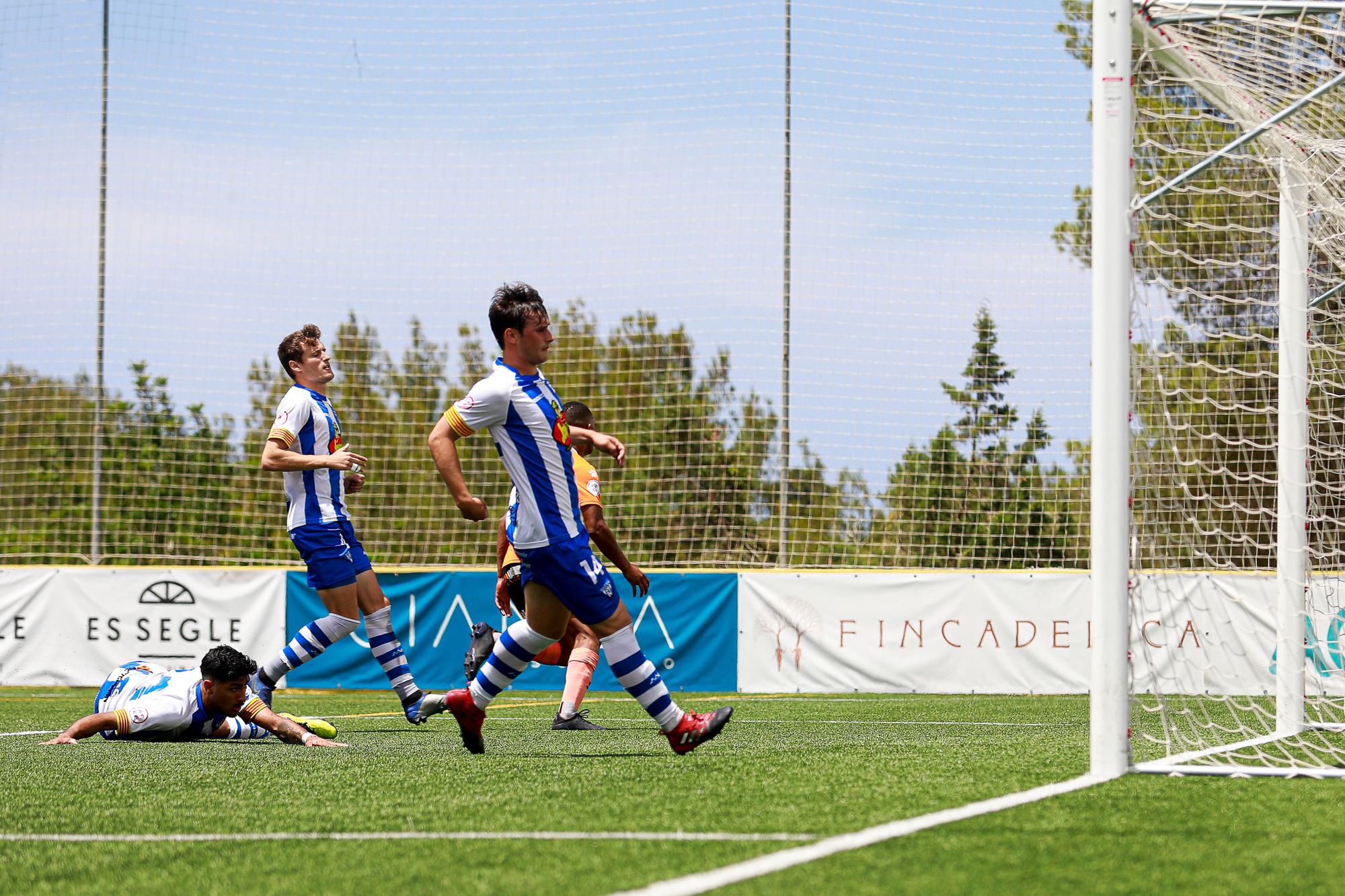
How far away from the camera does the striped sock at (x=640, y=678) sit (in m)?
5.38

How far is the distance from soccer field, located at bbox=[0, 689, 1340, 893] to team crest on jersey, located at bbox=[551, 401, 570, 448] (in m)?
1.26

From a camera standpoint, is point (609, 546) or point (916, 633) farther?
point (916, 633)

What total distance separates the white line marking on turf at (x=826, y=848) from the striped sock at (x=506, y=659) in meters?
2.21

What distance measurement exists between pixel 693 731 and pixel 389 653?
2681 millimetres

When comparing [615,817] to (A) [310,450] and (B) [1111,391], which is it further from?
(A) [310,450]

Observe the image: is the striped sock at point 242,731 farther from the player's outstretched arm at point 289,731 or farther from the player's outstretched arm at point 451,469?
the player's outstretched arm at point 451,469

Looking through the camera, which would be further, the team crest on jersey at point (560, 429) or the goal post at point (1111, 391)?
the team crest on jersey at point (560, 429)

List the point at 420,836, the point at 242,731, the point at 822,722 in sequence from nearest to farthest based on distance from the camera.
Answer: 1. the point at 420,836
2. the point at 242,731
3. the point at 822,722

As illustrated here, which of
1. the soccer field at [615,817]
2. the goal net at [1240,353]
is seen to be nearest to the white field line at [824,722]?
the goal net at [1240,353]

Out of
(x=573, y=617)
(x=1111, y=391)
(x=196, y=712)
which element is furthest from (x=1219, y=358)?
(x=196, y=712)

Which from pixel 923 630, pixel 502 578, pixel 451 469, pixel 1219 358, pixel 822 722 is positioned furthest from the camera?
pixel 923 630

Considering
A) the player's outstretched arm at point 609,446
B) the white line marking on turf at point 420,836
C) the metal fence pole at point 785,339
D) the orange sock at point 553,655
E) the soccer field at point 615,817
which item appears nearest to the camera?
the soccer field at point 615,817

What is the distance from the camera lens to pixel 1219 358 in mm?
7113

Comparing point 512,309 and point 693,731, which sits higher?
point 512,309
